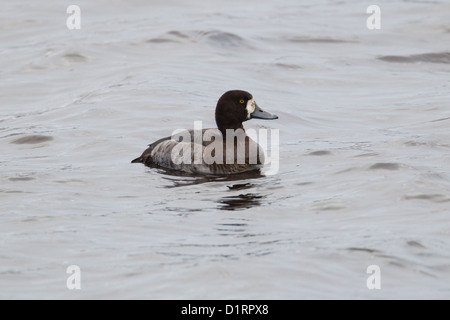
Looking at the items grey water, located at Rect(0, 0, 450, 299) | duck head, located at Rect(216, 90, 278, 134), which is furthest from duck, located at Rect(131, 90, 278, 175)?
grey water, located at Rect(0, 0, 450, 299)

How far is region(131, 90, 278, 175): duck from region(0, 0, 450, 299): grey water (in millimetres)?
→ 238

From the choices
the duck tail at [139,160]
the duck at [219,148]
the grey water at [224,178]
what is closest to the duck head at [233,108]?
the duck at [219,148]

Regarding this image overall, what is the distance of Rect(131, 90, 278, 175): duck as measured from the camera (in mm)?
11328

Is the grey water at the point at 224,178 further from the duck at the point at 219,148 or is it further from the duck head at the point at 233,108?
the duck head at the point at 233,108

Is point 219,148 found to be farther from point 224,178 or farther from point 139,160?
point 139,160

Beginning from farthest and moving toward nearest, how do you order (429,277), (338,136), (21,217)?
(338,136) → (21,217) → (429,277)

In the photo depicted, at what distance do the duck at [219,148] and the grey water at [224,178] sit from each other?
238 mm

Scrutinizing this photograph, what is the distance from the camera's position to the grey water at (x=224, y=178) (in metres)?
7.84

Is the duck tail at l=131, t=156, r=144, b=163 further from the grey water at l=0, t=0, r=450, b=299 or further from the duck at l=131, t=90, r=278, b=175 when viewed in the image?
the grey water at l=0, t=0, r=450, b=299

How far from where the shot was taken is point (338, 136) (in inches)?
523

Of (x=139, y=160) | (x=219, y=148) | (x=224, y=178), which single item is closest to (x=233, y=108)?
(x=219, y=148)

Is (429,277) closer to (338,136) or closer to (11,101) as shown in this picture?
(338,136)

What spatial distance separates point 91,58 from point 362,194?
33.2ft
